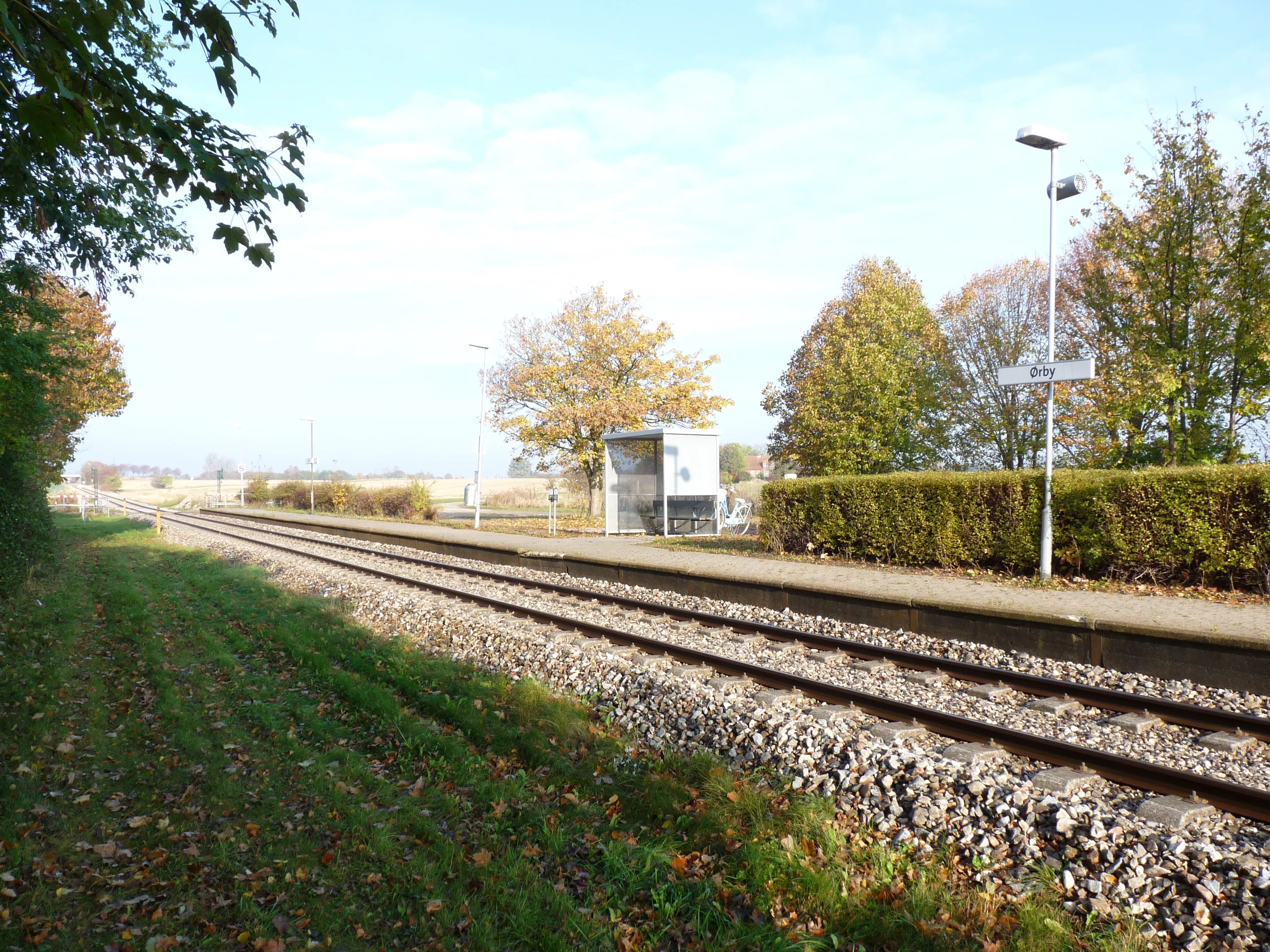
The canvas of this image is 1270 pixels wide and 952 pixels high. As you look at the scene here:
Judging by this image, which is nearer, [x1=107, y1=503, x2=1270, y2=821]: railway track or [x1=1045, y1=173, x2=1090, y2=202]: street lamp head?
[x1=107, y1=503, x2=1270, y2=821]: railway track

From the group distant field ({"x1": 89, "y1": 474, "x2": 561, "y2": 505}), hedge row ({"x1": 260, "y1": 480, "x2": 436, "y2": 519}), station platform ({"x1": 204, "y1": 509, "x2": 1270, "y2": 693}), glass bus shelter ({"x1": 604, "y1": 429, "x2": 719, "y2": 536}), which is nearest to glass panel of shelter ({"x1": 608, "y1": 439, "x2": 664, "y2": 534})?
glass bus shelter ({"x1": 604, "y1": 429, "x2": 719, "y2": 536})

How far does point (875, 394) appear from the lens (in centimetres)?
2714

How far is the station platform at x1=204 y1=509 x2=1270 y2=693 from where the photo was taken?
753 cm

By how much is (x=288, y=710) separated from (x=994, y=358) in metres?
30.4

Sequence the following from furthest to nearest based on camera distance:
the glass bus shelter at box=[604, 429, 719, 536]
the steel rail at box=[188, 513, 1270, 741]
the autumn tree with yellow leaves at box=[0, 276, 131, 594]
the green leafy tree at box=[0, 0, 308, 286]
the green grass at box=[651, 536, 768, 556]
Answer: the glass bus shelter at box=[604, 429, 719, 536] → the green grass at box=[651, 536, 768, 556] → the autumn tree with yellow leaves at box=[0, 276, 131, 594] → the steel rail at box=[188, 513, 1270, 741] → the green leafy tree at box=[0, 0, 308, 286]

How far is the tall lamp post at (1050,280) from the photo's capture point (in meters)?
11.2

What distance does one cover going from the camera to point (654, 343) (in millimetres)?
35344

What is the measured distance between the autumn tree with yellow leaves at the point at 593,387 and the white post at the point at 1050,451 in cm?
2227

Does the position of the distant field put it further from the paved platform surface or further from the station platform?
the station platform

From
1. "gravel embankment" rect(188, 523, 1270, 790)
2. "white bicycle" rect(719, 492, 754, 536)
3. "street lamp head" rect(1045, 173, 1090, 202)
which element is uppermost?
"street lamp head" rect(1045, 173, 1090, 202)

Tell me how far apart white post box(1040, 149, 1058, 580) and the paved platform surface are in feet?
2.75

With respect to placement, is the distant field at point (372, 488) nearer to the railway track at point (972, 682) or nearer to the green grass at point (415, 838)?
the railway track at point (972, 682)

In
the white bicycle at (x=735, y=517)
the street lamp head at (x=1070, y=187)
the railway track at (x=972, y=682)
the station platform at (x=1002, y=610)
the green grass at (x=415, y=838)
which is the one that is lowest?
A: the green grass at (x=415, y=838)

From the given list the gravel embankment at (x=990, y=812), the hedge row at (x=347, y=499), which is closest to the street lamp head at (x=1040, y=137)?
the gravel embankment at (x=990, y=812)
